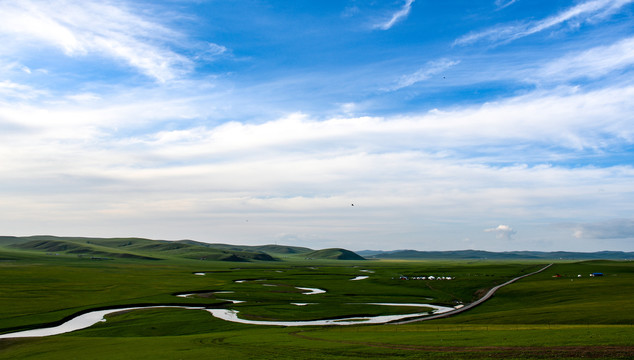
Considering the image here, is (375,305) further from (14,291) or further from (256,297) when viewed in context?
(14,291)

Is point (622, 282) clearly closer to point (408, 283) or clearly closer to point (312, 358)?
point (408, 283)

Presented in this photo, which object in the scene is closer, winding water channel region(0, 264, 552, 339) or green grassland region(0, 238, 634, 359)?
green grassland region(0, 238, 634, 359)

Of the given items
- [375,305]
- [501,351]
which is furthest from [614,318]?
[375,305]

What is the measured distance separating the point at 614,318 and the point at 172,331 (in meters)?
67.4

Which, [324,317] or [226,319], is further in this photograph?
[324,317]

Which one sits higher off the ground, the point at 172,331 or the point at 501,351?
the point at 501,351

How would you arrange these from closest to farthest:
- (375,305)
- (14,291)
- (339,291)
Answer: (375,305), (14,291), (339,291)

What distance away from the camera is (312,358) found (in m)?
36.7

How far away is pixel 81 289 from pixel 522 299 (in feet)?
373

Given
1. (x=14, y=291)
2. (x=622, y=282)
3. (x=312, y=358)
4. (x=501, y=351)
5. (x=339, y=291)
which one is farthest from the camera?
(x=339, y=291)

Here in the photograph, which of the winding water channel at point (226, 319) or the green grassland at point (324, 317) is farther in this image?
the winding water channel at point (226, 319)

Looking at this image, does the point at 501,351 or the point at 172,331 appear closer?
the point at 501,351

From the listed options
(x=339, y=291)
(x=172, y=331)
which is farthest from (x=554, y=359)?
(x=339, y=291)

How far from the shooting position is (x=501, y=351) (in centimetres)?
3388
